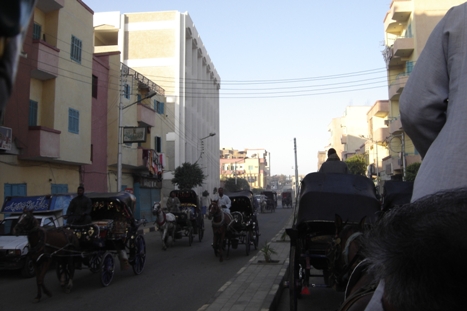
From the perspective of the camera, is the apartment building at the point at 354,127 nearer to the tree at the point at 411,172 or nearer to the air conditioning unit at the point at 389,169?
the air conditioning unit at the point at 389,169

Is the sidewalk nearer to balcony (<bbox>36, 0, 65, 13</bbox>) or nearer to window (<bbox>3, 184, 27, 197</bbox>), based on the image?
window (<bbox>3, 184, 27, 197</bbox>)

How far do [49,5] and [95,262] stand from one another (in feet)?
48.8

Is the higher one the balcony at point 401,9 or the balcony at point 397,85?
the balcony at point 401,9

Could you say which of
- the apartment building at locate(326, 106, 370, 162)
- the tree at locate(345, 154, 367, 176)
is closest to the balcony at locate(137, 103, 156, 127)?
the tree at locate(345, 154, 367, 176)

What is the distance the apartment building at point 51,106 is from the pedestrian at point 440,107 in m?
17.9

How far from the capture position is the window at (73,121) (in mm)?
23013

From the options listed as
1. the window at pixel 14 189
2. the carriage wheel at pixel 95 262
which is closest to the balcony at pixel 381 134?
the window at pixel 14 189

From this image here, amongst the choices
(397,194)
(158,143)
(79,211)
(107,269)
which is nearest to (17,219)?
(79,211)

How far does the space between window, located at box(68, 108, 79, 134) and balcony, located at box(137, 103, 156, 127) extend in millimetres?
9685

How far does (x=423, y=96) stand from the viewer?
5.56 ft

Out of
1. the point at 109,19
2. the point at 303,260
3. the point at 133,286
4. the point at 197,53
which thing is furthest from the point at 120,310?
the point at 197,53

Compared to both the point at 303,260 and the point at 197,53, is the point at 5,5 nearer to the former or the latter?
the point at 303,260

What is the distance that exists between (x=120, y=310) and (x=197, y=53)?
53168 mm

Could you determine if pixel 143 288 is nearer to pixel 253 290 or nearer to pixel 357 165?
pixel 253 290
